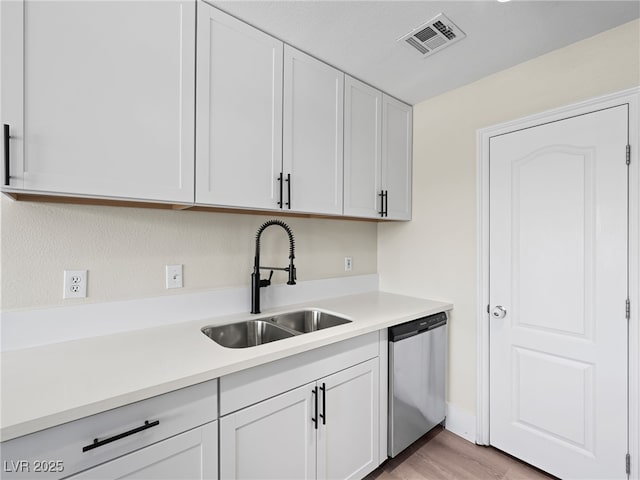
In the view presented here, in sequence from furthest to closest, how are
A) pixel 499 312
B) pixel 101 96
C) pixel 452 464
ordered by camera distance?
pixel 499 312 → pixel 452 464 → pixel 101 96

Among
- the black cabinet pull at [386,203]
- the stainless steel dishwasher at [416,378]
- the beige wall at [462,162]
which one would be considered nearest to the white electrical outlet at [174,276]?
the stainless steel dishwasher at [416,378]

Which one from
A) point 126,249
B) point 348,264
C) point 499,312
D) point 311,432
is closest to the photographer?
point 311,432

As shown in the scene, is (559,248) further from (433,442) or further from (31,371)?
(31,371)

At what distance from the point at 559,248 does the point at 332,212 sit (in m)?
1.27

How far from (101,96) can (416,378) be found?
2106 millimetres

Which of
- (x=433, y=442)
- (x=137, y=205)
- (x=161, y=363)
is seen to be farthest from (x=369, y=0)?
(x=433, y=442)

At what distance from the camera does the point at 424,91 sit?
2209 mm

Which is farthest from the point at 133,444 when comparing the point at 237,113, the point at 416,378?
Answer: the point at 416,378

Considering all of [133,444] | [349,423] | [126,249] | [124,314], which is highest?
[126,249]

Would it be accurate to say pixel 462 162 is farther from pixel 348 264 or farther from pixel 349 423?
pixel 349 423

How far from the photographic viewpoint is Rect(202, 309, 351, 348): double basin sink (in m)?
1.63

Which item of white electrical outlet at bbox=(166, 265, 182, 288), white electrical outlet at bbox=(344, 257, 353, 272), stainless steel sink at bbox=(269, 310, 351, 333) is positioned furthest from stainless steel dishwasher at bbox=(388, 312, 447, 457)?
white electrical outlet at bbox=(166, 265, 182, 288)

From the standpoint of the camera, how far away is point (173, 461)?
102cm

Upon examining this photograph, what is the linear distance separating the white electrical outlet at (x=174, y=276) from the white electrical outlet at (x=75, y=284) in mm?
349
